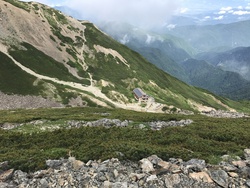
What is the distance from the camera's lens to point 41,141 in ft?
110

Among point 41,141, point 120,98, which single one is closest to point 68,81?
point 120,98

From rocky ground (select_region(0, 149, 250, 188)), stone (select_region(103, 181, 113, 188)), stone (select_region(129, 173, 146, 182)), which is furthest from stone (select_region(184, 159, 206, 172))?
stone (select_region(103, 181, 113, 188))

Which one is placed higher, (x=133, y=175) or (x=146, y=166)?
(x=146, y=166)

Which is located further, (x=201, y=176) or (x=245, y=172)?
(x=245, y=172)

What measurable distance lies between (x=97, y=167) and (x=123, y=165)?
2313 mm

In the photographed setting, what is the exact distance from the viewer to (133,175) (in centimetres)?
1944

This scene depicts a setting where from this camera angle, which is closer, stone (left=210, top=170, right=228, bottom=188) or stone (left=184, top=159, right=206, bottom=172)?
stone (left=210, top=170, right=228, bottom=188)

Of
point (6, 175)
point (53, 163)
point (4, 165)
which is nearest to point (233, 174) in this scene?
point (53, 163)

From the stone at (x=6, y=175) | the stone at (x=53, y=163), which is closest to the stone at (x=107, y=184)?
the stone at (x=53, y=163)

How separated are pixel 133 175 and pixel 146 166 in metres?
1.68

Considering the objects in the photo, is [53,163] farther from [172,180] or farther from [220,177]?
[220,177]

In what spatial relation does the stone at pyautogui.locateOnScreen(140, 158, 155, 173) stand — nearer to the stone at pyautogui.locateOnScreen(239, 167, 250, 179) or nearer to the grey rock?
the stone at pyautogui.locateOnScreen(239, 167, 250, 179)

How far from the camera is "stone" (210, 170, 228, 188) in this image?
1880cm

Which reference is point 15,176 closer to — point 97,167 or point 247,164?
point 97,167
